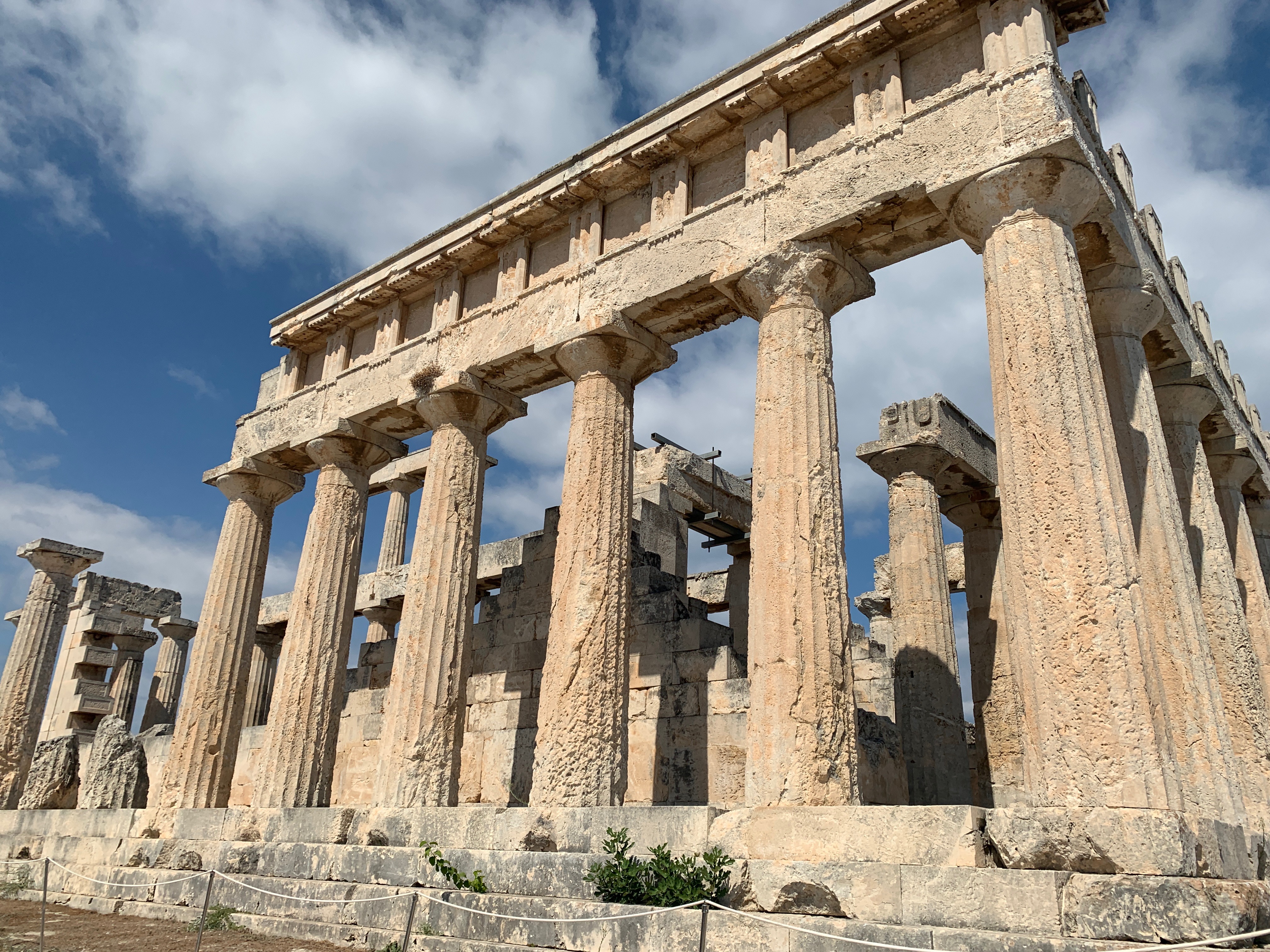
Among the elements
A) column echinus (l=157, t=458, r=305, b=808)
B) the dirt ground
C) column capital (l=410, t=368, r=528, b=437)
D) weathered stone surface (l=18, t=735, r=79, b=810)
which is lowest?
the dirt ground

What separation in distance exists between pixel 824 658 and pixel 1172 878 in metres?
3.34

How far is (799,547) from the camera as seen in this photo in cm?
923

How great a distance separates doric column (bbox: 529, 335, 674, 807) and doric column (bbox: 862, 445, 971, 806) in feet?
18.6

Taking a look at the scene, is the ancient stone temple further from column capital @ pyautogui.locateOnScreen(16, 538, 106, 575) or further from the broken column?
column capital @ pyautogui.locateOnScreen(16, 538, 106, 575)

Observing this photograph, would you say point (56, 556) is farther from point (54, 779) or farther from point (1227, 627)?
point (1227, 627)

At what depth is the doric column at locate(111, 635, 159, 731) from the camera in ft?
92.2

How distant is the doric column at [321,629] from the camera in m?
13.4

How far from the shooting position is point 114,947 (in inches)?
375

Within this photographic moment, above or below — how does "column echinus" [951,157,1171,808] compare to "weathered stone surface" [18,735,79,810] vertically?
above

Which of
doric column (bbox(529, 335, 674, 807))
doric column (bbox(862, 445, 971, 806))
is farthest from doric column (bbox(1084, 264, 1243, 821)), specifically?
doric column (bbox(529, 335, 674, 807))

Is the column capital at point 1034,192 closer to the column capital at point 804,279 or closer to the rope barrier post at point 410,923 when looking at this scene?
the column capital at point 804,279

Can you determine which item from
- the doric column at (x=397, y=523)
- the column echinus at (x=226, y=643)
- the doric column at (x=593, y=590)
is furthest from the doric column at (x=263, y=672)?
the doric column at (x=593, y=590)

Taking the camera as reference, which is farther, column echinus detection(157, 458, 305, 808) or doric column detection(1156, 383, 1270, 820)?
column echinus detection(157, 458, 305, 808)

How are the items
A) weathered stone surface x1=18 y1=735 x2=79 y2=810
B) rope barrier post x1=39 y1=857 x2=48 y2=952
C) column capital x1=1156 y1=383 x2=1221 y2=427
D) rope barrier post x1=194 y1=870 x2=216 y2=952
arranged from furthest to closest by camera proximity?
weathered stone surface x1=18 y1=735 x2=79 y2=810
column capital x1=1156 y1=383 x2=1221 y2=427
rope barrier post x1=39 y1=857 x2=48 y2=952
rope barrier post x1=194 y1=870 x2=216 y2=952
